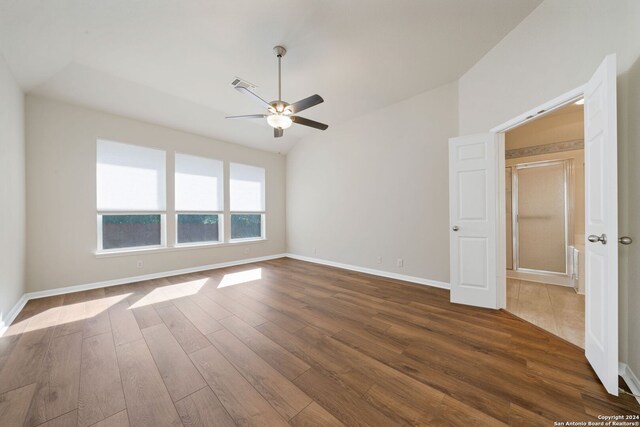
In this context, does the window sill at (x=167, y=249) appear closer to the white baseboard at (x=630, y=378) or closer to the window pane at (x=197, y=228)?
the window pane at (x=197, y=228)

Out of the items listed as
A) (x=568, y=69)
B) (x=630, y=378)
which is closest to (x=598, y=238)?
(x=630, y=378)

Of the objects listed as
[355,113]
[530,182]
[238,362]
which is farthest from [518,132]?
[238,362]

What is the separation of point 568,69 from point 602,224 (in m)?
1.43

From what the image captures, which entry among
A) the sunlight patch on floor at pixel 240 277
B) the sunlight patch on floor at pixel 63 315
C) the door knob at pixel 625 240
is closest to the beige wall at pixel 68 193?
the sunlight patch on floor at pixel 63 315

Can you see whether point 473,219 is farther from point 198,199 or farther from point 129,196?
point 129,196

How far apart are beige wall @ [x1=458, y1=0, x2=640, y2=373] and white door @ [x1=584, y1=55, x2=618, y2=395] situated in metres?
0.15

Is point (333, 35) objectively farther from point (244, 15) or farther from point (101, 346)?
point (101, 346)

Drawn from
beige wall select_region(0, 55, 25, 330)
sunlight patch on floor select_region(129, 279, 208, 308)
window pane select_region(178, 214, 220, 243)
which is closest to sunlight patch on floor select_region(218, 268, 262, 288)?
sunlight patch on floor select_region(129, 279, 208, 308)

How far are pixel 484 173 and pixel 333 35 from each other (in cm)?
249

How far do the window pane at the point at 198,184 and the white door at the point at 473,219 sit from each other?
4.63 meters

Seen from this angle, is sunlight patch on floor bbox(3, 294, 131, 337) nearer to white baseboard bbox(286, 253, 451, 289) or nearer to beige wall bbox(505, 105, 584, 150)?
white baseboard bbox(286, 253, 451, 289)

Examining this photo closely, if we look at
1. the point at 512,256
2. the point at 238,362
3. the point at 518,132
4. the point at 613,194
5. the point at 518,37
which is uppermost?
the point at 518,37

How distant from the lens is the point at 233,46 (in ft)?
8.65

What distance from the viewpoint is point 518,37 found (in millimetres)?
2410
